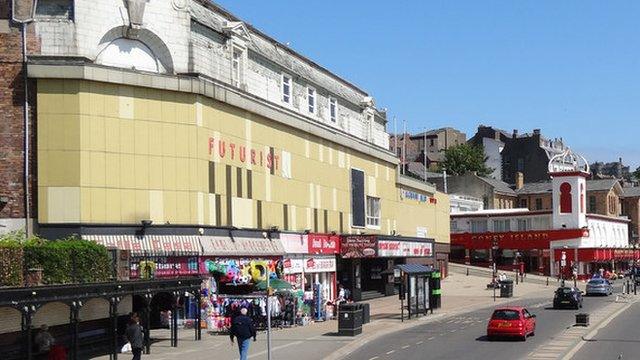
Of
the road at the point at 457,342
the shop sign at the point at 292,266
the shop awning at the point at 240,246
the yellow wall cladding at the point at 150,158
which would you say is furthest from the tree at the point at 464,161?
the shop awning at the point at 240,246

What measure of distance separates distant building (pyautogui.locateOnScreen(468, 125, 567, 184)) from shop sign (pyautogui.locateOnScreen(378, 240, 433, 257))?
232 ft

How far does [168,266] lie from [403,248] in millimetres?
37194

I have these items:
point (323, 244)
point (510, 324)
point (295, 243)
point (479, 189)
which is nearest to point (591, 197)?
point (479, 189)

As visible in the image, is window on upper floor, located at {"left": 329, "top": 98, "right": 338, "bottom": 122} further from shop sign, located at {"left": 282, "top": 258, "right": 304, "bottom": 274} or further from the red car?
the red car

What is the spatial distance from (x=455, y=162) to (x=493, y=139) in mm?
19244

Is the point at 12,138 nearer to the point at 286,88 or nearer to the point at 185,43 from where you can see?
the point at 185,43

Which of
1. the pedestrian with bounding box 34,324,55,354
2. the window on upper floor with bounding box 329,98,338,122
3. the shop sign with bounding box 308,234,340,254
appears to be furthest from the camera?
the window on upper floor with bounding box 329,98,338,122

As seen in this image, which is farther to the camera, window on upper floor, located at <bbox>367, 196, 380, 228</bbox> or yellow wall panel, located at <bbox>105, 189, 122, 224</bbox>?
window on upper floor, located at <bbox>367, 196, 380, 228</bbox>

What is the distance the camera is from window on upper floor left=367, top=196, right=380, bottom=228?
236ft

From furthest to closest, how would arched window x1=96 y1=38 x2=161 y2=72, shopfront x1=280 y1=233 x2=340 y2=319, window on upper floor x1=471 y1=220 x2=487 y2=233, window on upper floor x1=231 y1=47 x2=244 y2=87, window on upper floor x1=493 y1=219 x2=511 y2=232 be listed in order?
1. window on upper floor x1=471 y1=220 x2=487 y2=233
2. window on upper floor x1=493 y1=219 x2=511 y2=232
3. window on upper floor x1=231 y1=47 x2=244 y2=87
4. shopfront x1=280 y1=233 x2=340 y2=319
5. arched window x1=96 y1=38 x2=161 y2=72

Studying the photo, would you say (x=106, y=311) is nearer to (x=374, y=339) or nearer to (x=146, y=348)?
(x=146, y=348)

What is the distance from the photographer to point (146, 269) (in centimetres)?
3772

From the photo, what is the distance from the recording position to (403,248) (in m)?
75.8

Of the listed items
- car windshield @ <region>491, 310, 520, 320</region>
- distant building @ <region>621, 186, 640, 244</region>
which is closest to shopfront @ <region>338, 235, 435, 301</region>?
car windshield @ <region>491, 310, 520, 320</region>
